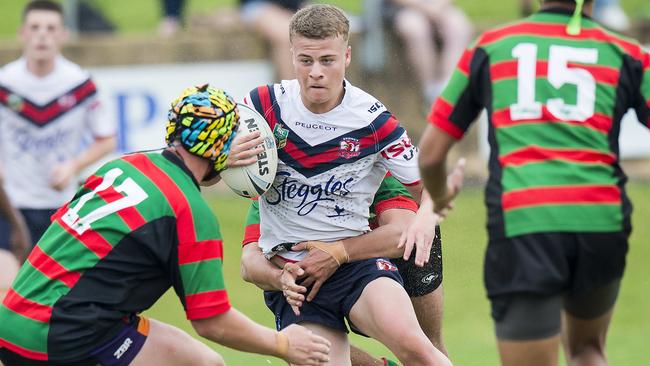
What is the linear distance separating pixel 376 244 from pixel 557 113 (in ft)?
5.23

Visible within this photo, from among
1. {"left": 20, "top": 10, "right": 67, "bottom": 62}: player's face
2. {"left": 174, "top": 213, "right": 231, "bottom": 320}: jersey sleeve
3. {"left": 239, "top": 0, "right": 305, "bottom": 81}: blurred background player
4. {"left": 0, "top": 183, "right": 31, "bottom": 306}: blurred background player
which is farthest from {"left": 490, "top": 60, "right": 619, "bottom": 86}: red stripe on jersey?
{"left": 239, "top": 0, "right": 305, "bottom": 81}: blurred background player

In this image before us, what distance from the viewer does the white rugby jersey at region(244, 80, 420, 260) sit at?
561 cm

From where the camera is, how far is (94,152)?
30.4ft

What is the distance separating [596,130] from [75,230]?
2.02m

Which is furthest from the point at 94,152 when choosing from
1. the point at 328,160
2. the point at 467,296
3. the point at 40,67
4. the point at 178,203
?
the point at 178,203

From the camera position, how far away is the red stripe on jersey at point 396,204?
591cm

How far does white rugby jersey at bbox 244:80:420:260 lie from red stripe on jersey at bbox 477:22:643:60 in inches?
51.3

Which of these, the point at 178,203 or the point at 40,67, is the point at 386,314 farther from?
the point at 40,67

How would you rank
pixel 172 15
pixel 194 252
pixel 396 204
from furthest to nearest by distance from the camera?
pixel 172 15, pixel 396 204, pixel 194 252

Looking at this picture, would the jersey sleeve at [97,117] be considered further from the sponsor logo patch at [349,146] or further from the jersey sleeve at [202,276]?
the jersey sleeve at [202,276]

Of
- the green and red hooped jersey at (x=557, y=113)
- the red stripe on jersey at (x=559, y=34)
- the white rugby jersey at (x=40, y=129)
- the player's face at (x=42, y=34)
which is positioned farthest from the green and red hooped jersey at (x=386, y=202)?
the player's face at (x=42, y=34)

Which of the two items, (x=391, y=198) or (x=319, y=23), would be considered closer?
(x=319, y=23)

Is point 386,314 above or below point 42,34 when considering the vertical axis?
above

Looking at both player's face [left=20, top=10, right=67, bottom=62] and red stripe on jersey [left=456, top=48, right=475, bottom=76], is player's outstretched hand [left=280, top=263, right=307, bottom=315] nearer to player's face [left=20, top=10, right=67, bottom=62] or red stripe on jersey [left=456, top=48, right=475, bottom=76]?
red stripe on jersey [left=456, top=48, right=475, bottom=76]
